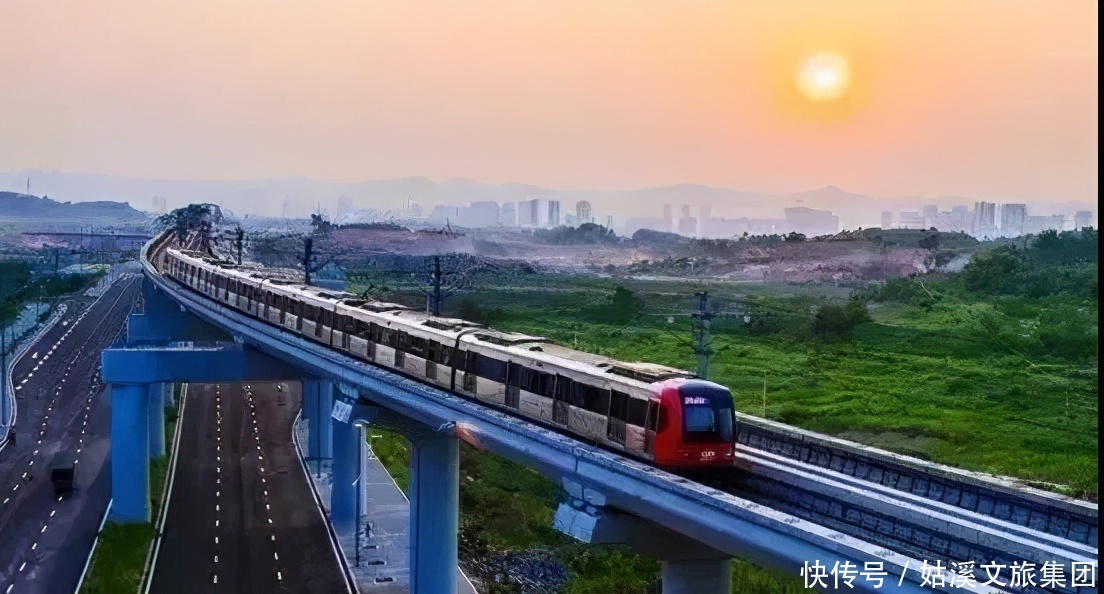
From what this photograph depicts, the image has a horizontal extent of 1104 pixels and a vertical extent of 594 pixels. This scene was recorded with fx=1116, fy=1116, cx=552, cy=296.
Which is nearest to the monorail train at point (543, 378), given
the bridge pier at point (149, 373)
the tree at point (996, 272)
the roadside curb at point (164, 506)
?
the bridge pier at point (149, 373)

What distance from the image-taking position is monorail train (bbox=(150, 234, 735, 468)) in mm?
15609

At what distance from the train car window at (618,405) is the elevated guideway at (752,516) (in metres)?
0.68

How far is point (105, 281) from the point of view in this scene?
103 m

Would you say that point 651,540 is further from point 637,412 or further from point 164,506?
point 164,506

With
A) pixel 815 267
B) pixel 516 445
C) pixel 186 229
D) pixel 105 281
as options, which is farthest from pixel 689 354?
pixel 105 281

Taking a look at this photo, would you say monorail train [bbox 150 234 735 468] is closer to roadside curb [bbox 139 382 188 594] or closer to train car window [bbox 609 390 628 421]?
train car window [bbox 609 390 628 421]

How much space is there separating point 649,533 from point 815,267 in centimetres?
6082

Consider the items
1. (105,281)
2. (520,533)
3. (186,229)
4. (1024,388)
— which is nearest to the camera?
(520,533)

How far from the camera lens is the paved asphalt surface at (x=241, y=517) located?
95.1ft

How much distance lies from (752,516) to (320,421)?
3321 centimetres

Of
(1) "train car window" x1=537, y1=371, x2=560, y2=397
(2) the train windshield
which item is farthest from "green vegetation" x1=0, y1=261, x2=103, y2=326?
(2) the train windshield

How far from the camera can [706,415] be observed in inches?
617

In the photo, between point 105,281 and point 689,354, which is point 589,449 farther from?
point 105,281

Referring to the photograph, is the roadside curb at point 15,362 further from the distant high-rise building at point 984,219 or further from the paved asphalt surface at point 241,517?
the distant high-rise building at point 984,219
